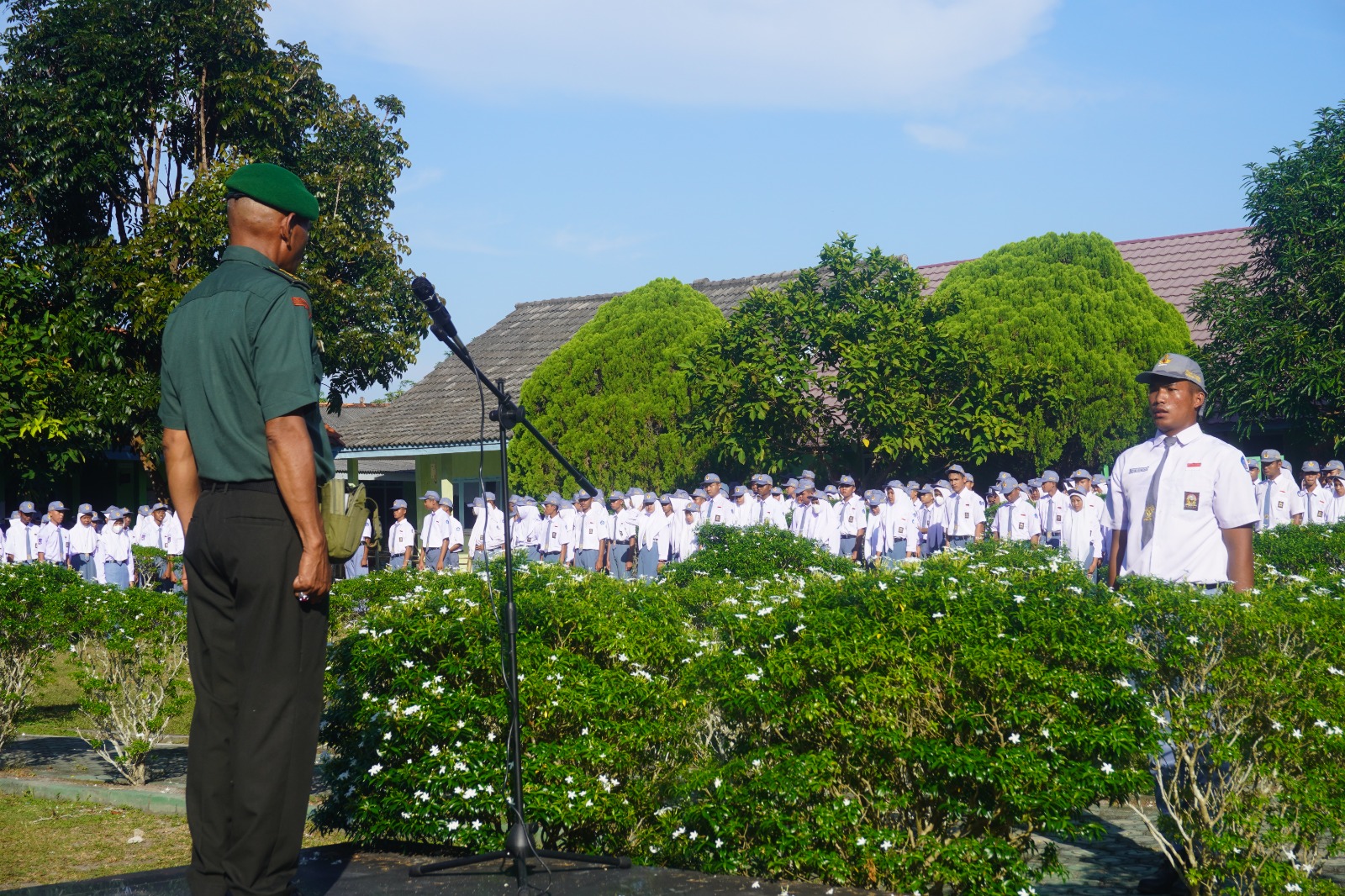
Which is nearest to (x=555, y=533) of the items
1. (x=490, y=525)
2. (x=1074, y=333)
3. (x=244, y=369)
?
Result: (x=490, y=525)

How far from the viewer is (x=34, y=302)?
763 inches

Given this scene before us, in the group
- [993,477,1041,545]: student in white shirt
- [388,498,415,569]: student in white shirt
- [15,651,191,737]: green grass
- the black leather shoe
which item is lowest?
[15,651,191,737]: green grass

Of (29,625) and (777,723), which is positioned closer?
(777,723)

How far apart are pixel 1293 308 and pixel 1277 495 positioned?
3.04 metres

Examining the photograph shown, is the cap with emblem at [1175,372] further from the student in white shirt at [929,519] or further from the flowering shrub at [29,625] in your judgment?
the student in white shirt at [929,519]

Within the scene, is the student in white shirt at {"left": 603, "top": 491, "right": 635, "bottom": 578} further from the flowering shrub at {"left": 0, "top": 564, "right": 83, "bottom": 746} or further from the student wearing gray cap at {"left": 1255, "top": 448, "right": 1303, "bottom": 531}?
the flowering shrub at {"left": 0, "top": 564, "right": 83, "bottom": 746}

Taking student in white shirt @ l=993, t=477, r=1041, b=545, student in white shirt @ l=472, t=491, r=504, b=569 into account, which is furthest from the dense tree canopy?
student in white shirt @ l=993, t=477, r=1041, b=545

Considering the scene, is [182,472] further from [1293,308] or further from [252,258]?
[1293,308]

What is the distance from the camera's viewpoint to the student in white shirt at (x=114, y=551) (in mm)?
25078

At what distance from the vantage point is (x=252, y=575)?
3.70 meters

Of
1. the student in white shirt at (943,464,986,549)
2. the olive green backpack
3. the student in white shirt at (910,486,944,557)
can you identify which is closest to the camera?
the olive green backpack

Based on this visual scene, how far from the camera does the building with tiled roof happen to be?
2722 cm

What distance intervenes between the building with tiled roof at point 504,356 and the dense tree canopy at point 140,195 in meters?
5.99

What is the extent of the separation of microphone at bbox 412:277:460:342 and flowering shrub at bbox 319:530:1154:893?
1.06 metres
